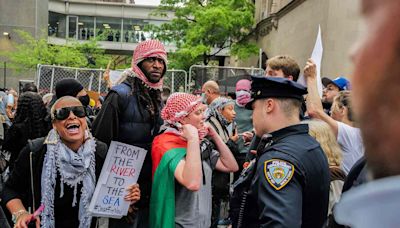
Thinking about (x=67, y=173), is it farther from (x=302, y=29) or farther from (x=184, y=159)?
(x=302, y=29)

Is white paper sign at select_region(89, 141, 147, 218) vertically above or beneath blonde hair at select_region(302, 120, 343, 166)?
beneath

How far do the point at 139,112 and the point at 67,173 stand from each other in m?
0.85

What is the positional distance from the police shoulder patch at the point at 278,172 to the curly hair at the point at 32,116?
12.6 feet

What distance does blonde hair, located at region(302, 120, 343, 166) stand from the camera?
10.9 feet

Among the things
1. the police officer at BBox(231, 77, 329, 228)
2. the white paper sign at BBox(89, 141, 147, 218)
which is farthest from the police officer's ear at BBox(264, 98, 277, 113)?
the white paper sign at BBox(89, 141, 147, 218)

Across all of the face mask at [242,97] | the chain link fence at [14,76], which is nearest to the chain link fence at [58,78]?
the face mask at [242,97]

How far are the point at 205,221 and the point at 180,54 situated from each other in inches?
808

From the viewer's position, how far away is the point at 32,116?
18.1 feet

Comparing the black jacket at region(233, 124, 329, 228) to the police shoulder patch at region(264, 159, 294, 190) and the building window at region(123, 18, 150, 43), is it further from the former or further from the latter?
the building window at region(123, 18, 150, 43)

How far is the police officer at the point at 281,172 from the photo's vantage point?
7.66ft

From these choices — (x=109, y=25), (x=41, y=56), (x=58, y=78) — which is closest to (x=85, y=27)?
(x=109, y=25)

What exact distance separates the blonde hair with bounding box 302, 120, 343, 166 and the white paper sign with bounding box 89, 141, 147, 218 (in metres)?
1.34

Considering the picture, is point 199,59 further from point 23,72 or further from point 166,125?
point 166,125

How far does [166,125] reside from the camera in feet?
12.3
